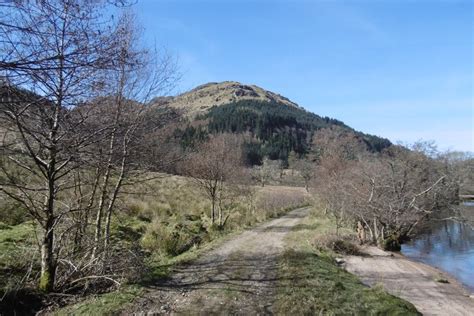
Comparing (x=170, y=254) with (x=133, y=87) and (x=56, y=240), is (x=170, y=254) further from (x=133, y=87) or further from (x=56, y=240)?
(x=133, y=87)

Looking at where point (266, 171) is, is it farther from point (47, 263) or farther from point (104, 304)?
point (104, 304)

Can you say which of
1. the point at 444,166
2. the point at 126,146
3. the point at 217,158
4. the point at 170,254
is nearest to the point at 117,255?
the point at 126,146

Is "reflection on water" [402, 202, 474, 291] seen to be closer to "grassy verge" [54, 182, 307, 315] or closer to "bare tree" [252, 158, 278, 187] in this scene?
"grassy verge" [54, 182, 307, 315]

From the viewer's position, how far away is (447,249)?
2361 cm

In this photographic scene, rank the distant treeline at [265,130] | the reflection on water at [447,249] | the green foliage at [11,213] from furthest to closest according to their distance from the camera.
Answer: the distant treeline at [265,130] → the reflection on water at [447,249] → the green foliage at [11,213]

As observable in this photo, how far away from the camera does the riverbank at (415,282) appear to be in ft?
37.0

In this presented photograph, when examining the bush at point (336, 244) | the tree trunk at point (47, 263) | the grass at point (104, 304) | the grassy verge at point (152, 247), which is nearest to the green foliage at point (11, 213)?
the grassy verge at point (152, 247)

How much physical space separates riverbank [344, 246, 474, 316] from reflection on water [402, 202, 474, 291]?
1694 millimetres

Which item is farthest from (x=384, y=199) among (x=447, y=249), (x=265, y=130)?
(x=265, y=130)

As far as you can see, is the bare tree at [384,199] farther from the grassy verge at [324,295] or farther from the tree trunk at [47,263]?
the tree trunk at [47,263]

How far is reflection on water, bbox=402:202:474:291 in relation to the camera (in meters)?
18.3

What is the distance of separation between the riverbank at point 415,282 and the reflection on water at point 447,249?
1694 mm

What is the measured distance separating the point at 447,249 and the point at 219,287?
70.0 feet

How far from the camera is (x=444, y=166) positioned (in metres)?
37.0
